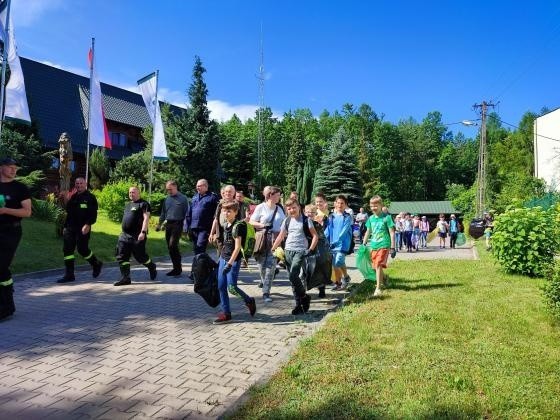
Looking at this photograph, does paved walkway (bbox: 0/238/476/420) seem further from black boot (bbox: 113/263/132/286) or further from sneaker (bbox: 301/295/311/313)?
black boot (bbox: 113/263/132/286)

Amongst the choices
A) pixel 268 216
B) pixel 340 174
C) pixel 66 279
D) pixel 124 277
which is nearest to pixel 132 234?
pixel 124 277

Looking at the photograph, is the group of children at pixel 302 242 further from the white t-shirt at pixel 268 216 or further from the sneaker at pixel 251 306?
the white t-shirt at pixel 268 216

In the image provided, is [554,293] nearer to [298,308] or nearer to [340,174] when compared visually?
[298,308]

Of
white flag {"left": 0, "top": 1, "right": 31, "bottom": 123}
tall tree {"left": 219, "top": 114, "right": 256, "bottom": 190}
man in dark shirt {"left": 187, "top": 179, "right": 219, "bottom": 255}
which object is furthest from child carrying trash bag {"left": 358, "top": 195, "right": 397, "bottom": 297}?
tall tree {"left": 219, "top": 114, "right": 256, "bottom": 190}

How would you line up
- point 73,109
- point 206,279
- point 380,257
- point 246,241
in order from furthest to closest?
point 73,109 → point 380,257 → point 246,241 → point 206,279

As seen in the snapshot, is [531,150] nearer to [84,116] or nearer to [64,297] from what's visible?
[84,116]

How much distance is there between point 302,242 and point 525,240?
579cm

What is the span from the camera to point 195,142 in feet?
101

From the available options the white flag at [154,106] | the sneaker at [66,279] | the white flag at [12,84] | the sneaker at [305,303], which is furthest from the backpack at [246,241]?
the white flag at [154,106]

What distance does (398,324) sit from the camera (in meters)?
5.88

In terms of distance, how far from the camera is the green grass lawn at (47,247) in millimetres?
10281

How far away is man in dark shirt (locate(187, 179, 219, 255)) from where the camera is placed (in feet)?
29.4

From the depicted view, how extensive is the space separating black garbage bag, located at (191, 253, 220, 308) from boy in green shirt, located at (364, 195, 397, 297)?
298cm

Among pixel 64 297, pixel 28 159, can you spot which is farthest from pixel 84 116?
pixel 64 297
